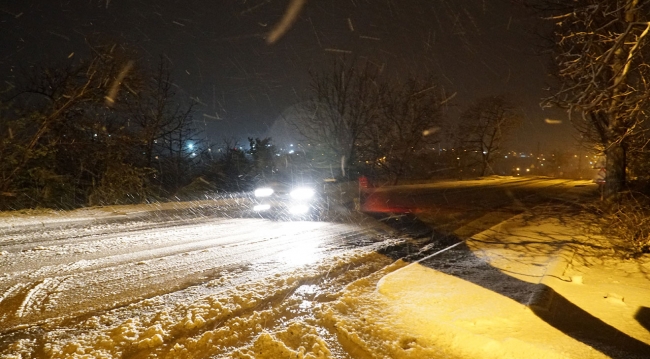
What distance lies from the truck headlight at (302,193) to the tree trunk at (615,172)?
11787mm

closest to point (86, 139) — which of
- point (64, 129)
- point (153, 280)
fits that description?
point (64, 129)

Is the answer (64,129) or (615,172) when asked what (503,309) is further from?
(64,129)

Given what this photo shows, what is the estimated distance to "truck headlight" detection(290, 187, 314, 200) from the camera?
1933cm

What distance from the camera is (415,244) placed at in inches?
377

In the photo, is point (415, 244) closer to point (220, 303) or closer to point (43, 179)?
point (220, 303)

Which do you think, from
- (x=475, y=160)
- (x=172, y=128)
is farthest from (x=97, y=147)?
(x=475, y=160)

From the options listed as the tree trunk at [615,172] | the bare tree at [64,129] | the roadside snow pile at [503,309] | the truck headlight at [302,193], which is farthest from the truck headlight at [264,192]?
the tree trunk at [615,172]

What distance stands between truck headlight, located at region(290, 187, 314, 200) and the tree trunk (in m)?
11.8

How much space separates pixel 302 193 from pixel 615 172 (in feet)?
40.4

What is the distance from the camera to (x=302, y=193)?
1953 cm

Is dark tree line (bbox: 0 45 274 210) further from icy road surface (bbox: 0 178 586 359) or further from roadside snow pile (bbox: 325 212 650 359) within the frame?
roadside snow pile (bbox: 325 212 650 359)

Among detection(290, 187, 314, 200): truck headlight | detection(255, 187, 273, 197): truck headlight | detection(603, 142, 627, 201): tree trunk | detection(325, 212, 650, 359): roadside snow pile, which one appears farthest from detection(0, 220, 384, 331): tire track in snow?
detection(255, 187, 273, 197): truck headlight

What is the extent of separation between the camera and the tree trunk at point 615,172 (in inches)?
511

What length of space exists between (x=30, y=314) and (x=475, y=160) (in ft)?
173
